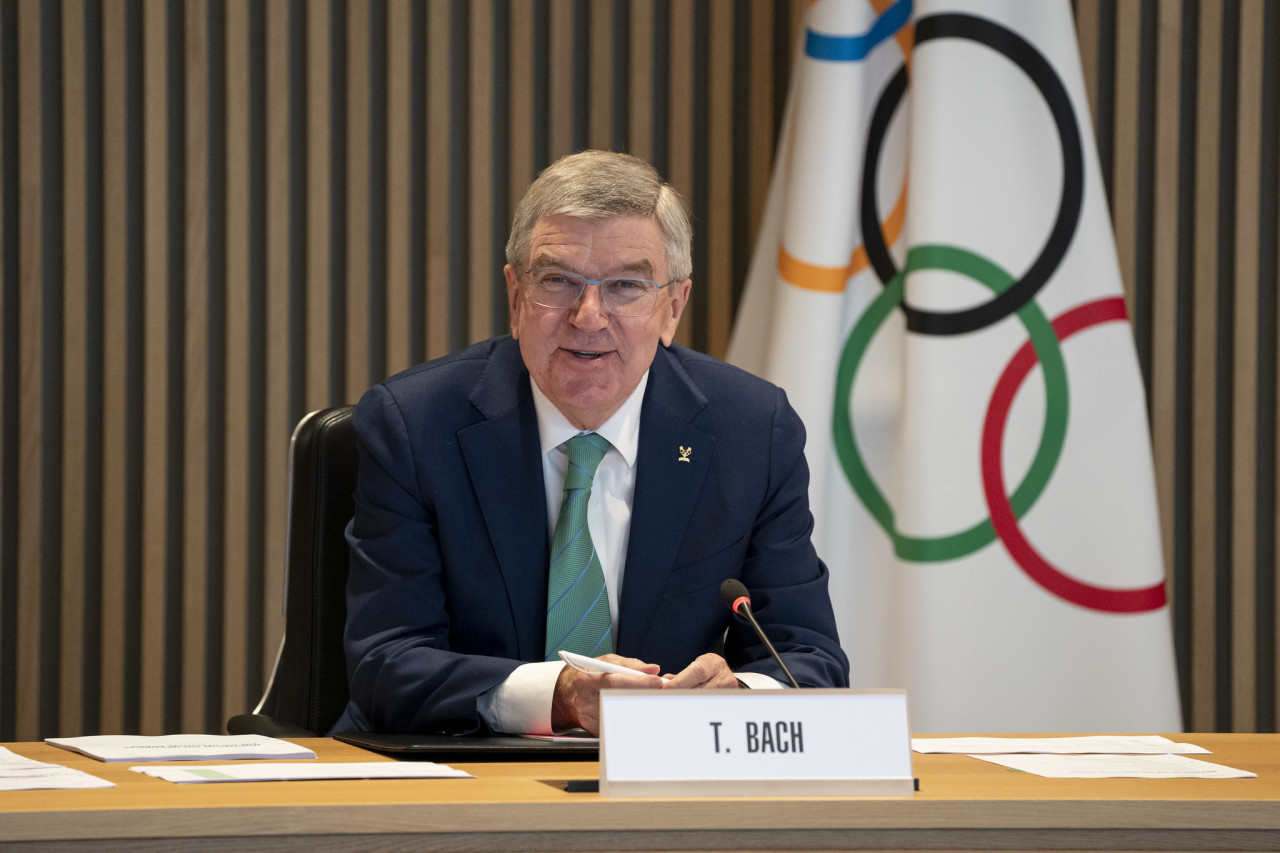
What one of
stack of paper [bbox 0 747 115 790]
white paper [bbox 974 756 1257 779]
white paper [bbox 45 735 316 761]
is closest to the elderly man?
white paper [bbox 45 735 316 761]

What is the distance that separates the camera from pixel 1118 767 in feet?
4.79

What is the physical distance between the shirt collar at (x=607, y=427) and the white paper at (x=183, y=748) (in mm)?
584

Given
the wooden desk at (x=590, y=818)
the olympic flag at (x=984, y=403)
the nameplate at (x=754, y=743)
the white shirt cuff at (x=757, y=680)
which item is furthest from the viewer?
the olympic flag at (x=984, y=403)

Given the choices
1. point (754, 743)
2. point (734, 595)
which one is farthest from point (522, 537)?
point (754, 743)

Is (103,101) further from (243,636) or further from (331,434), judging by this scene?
(331,434)

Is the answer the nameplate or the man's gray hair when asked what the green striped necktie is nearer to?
the man's gray hair

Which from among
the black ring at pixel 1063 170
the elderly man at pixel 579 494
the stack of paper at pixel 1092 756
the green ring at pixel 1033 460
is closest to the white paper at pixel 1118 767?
the stack of paper at pixel 1092 756

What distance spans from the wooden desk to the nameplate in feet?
0.12

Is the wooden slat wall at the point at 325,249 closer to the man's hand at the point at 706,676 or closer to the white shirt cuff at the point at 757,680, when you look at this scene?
the white shirt cuff at the point at 757,680

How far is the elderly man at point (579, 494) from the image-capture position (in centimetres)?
183

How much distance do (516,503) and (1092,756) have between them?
0.83 meters

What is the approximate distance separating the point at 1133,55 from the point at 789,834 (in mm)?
2787

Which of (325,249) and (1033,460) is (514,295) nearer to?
(1033,460)

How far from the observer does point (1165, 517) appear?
11.1 feet
